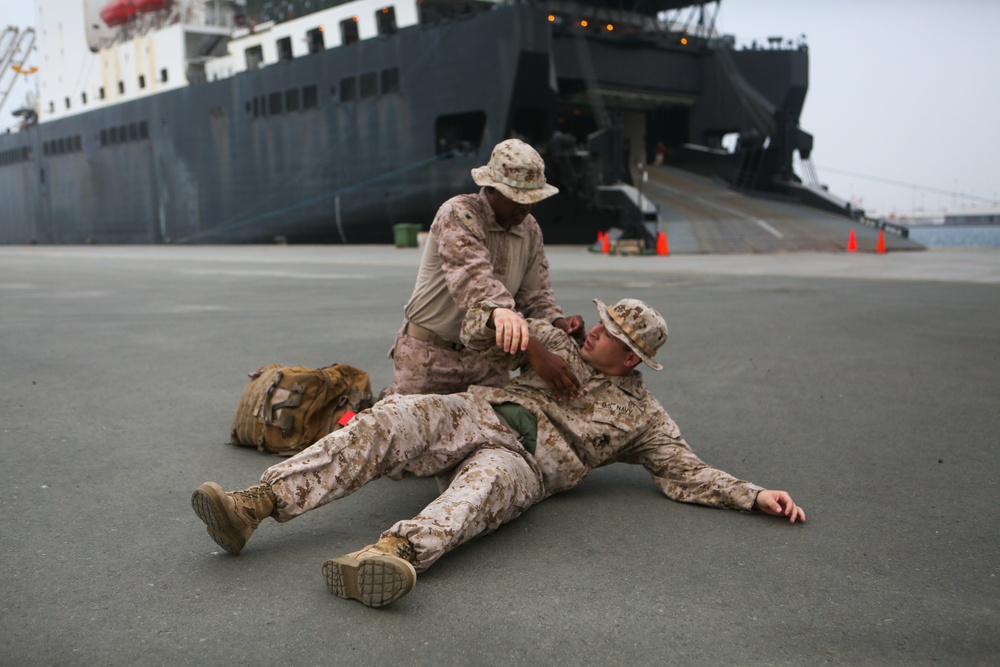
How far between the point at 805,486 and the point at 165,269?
16.9 metres

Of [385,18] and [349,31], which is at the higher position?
[385,18]

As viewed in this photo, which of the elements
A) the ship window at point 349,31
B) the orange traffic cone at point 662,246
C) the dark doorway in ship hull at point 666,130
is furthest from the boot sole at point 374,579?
the dark doorway in ship hull at point 666,130

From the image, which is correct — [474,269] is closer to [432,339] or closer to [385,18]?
[432,339]

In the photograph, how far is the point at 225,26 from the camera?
125 ft

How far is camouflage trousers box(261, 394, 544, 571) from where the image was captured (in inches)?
116

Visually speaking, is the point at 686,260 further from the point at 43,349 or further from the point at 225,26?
the point at 225,26

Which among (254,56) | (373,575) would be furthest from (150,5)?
(373,575)

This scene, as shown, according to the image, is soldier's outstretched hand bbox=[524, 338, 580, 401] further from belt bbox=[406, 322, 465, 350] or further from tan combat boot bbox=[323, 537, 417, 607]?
tan combat boot bbox=[323, 537, 417, 607]

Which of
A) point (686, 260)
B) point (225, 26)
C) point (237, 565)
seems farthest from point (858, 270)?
point (225, 26)

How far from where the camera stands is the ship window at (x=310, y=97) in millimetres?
29531

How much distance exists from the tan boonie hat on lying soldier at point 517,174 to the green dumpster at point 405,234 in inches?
895

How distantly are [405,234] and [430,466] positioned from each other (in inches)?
917

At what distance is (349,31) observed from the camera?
96.0 feet

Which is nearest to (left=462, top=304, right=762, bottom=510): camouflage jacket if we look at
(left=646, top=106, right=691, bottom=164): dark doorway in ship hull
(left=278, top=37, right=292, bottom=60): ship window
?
(left=278, top=37, right=292, bottom=60): ship window
